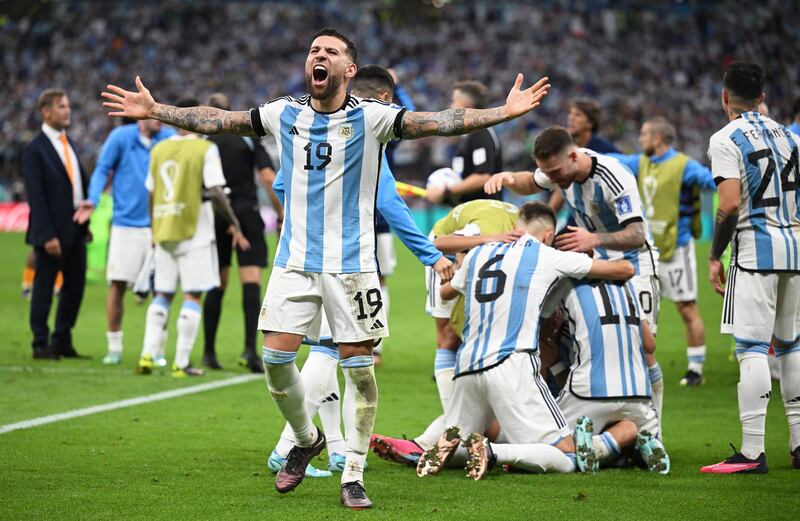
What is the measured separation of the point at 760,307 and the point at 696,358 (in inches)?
143

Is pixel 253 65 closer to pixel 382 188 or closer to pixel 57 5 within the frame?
pixel 57 5

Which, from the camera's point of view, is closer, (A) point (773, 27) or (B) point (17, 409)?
(B) point (17, 409)

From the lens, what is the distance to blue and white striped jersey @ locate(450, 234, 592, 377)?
6.03m

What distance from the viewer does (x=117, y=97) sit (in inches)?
205

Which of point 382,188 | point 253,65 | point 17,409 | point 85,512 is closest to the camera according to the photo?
point 85,512

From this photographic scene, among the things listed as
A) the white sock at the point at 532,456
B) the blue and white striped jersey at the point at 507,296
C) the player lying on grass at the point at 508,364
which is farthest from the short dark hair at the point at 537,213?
the white sock at the point at 532,456

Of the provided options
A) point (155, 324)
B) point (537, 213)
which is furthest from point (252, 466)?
point (155, 324)

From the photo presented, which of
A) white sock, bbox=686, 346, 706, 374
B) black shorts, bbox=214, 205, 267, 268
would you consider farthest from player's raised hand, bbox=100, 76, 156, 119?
white sock, bbox=686, 346, 706, 374

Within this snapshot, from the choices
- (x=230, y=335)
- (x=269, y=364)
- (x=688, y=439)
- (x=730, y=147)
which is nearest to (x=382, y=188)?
(x=269, y=364)

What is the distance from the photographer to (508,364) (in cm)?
594

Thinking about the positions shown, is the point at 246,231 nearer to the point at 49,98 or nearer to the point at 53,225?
the point at 53,225

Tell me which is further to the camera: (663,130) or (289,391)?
(663,130)

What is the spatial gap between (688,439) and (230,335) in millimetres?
6924

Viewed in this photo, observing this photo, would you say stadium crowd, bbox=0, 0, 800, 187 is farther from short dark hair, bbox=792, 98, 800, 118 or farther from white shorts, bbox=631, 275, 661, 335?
white shorts, bbox=631, 275, 661, 335
